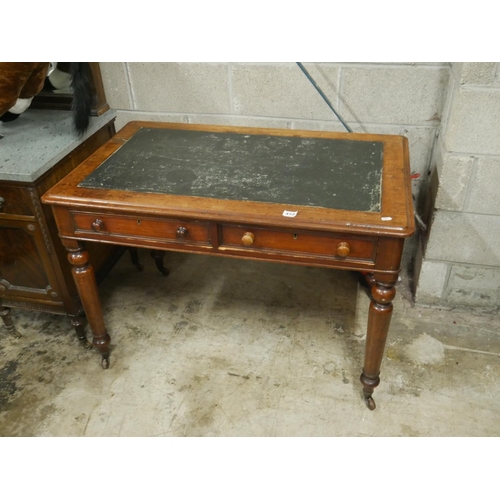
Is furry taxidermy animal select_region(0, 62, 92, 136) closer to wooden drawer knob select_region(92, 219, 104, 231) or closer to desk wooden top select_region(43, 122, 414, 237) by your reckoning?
desk wooden top select_region(43, 122, 414, 237)

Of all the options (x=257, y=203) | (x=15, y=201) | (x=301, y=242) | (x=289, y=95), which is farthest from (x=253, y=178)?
(x=15, y=201)

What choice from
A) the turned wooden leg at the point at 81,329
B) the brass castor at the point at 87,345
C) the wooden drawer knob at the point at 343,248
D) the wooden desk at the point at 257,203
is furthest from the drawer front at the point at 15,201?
the wooden drawer knob at the point at 343,248

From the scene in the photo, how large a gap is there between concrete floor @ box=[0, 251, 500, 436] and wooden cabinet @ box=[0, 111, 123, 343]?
8.2 inches

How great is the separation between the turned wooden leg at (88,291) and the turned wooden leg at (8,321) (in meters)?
0.44

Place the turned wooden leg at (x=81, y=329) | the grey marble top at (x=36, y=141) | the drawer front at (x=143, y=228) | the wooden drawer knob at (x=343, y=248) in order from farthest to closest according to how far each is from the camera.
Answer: the turned wooden leg at (x=81, y=329) → the grey marble top at (x=36, y=141) → the drawer front at (x=143, y=228) → the wooden drawer knob at (x=343, y=248)

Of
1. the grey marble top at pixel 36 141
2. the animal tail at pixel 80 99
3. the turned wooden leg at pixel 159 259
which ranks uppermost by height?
the animal tail at pixel 80 99

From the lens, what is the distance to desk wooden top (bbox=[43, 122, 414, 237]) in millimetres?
1373

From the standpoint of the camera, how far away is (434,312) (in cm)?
210

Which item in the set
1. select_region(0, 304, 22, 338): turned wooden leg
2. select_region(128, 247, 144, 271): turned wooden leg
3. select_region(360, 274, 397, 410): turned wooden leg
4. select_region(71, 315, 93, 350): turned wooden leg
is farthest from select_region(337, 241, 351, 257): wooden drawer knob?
select_region(0, 304, 22, 338): turned wooden leg

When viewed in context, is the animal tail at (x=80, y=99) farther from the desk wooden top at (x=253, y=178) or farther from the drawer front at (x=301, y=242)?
the drawer front at (x=301, y=242)

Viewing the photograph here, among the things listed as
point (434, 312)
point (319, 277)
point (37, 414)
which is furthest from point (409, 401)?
point (37, 414)

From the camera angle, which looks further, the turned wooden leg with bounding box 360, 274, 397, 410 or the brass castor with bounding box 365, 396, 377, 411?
the brass castor with bounding box 365, 396, 377, 411

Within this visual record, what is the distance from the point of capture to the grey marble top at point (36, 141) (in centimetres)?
159

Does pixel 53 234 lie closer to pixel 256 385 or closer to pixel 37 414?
pixel 37 414
